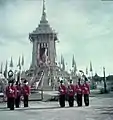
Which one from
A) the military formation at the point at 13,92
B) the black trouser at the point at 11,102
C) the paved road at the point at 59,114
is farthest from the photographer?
the military formation at the point at 13,92

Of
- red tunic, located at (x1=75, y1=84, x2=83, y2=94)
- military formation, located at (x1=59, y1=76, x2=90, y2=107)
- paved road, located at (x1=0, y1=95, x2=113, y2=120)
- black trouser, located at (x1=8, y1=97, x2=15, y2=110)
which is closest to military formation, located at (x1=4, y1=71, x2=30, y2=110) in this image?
black trouser, located at (x1=8, y1=97, x2=15, y2=110)

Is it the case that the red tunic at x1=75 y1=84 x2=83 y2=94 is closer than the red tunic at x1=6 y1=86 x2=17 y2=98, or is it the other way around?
the red tunic at x1=6 y1=86 x2=17 y2=98

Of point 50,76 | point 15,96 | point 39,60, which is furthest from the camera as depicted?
point 39,60

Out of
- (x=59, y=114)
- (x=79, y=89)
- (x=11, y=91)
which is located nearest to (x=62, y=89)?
(x=79, y=89)

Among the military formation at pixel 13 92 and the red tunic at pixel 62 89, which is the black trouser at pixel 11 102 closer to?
the military formation at pixel 13 92

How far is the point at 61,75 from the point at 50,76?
18.6 ft

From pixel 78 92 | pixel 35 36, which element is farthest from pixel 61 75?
pixel 78 92

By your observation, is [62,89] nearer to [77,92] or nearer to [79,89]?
[77,92]

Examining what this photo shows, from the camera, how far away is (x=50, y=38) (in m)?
94.3

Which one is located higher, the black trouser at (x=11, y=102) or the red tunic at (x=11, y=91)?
the red tunic at (x=11, y=91)

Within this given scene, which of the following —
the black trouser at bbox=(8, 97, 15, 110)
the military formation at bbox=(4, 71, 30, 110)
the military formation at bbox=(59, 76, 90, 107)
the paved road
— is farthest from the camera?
Answer: the military formation at bbox=(59, 76, 90, 107)

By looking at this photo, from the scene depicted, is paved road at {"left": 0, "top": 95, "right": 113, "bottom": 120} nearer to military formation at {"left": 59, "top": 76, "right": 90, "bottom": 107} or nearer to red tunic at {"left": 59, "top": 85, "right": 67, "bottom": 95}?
military formation at {"left": 59, "top": 76, "right": 90, "bottom": 107}

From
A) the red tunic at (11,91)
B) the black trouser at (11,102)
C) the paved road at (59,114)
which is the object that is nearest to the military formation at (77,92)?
the paved road at (59,114)

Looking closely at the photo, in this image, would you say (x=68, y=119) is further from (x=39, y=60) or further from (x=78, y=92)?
(x=39, y=60)
